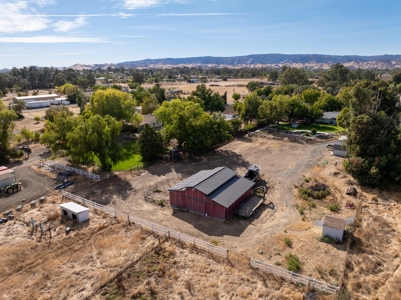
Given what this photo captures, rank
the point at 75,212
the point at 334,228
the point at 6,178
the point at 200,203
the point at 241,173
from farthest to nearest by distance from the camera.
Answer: the point at 241,173, the point at 6,178, the point at 200,203, the point at 75,212, the point at 334,228

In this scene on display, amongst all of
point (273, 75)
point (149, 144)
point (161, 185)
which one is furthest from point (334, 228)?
point (273, 75)

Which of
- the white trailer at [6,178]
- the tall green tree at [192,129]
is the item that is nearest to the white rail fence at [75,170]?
the white trailer at [6,178]

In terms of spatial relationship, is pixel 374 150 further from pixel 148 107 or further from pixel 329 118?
pixel 148 107

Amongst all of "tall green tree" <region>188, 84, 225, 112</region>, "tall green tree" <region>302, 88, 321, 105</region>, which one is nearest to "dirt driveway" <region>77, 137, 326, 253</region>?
"tall green tree" <region>188, 84, 225, 112</region>

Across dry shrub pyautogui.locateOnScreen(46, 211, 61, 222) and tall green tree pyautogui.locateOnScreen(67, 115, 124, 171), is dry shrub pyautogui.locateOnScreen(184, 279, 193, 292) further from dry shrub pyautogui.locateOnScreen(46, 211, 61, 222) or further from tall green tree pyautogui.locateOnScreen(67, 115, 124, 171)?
tall green tree pyautogui.locateOnScreen(67, 115, 124, 171)

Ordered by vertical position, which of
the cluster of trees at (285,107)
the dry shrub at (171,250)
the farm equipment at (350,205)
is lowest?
the farm equipment at (350,205)

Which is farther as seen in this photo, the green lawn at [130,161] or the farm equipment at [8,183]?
the green lawn at [130,161]

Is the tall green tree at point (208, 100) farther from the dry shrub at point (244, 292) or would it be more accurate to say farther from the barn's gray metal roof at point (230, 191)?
the dry shrub at point (244, 292)
